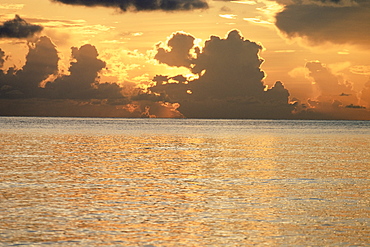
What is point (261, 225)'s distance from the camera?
2483cm

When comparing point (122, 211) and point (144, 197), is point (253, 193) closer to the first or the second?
point (144, 197)

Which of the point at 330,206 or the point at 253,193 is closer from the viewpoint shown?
the point at 330,206

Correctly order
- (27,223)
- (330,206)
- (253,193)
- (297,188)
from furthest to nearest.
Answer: (297,188) → (253,193) → (330,206) → (27,223)

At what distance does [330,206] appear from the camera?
30.2 m

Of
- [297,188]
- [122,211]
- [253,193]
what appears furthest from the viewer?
[297,188]

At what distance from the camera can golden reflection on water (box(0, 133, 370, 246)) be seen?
2259 centimetres

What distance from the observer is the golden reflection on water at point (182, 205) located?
22594 millimetres

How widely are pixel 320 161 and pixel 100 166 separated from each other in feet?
79.8

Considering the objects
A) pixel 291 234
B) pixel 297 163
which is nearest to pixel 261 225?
pixel 291 234

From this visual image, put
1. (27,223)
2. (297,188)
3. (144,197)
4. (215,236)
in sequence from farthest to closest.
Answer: (297,188), (144,197), (27,223), (215,236)

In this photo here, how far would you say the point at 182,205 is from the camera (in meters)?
30.0

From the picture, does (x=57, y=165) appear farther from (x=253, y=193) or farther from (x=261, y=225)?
(x=261, y=225)

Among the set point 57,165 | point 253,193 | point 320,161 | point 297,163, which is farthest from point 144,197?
point 320,161

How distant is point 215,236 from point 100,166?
99.3ft
